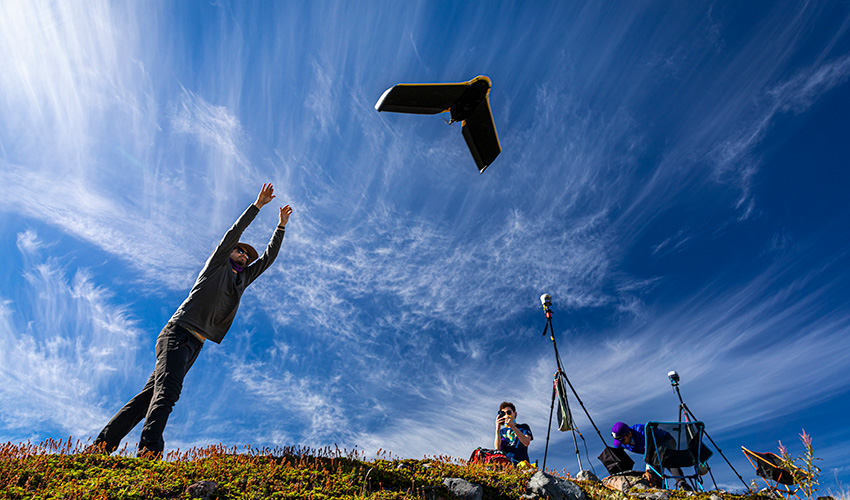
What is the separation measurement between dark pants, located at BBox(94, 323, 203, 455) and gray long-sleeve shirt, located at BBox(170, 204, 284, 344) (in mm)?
164

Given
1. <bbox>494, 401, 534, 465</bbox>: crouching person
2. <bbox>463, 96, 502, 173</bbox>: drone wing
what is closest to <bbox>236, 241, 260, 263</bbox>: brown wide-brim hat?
<bbox>463, 96, 502, 173</bbox>: drone wing

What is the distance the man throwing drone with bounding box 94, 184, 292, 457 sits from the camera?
4602 mm

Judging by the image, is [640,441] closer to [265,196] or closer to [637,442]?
[637,442]

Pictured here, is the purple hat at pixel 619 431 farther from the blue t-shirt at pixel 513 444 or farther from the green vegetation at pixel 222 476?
the green vegetation at pixel 222 476

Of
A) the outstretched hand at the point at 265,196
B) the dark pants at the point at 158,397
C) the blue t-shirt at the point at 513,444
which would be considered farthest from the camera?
the blue t-shirt at the point at 513,444

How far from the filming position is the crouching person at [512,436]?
7.30 m

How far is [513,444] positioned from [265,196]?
551cm

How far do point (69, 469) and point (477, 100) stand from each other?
6.11 m

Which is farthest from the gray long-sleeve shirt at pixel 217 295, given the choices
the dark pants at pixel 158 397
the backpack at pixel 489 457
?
the backpack at pixel 489 457

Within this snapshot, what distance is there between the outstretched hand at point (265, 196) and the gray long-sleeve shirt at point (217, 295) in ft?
0.36

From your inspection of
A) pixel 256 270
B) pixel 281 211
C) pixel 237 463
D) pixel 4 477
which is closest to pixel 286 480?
pixel 237 463

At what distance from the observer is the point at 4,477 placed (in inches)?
145

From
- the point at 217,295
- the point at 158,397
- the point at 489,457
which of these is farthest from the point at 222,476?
the point at 489,457

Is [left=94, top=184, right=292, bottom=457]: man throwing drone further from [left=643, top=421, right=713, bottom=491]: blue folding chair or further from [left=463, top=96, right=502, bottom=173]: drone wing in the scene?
[left=643, top=421, right=713, bottom=491]: blue folding chair
